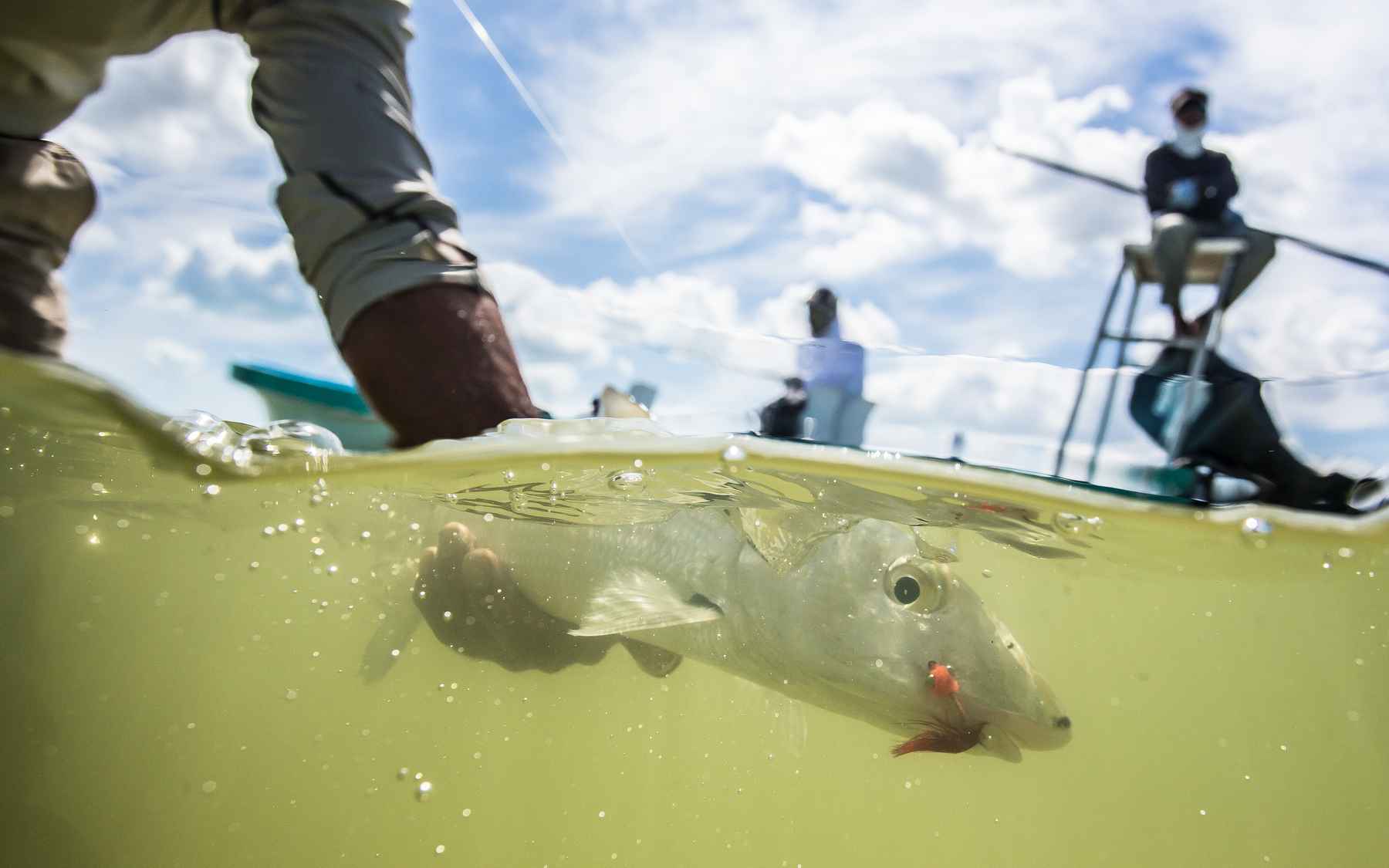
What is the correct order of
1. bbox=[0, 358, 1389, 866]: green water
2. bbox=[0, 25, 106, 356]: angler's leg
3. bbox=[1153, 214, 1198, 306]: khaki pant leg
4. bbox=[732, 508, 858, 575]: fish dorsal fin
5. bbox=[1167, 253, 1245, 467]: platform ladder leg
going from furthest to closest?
bbox=[1153, 214, 1198, 306]: khaki pant leg < bbox=[1167, 253, 1245, 467]: platform ladder leg < bbox=[732, 508, 858, 575]: fish dorsal fin < bbox=[0, 25, 106, 356]: angler's leg < bbox=[0, 358, 1389, 866]: green water

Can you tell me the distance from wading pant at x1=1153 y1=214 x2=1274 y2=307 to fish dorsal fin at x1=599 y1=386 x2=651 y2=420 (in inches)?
122

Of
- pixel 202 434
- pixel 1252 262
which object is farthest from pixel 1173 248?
pixel 202 434

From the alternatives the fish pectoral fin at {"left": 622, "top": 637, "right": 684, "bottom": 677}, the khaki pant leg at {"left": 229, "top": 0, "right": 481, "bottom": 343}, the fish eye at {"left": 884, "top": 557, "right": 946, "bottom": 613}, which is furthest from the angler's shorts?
the fish eye at {"left": 884, "top": 557, "right": 946, "bottom": 613}

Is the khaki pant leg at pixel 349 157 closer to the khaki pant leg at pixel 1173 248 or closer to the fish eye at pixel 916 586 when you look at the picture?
the fish eye at pixel 916 586

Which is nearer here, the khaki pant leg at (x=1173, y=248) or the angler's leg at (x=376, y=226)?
the angler's leg at (x=376, y=226)

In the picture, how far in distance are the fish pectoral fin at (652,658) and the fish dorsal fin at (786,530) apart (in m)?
0.34

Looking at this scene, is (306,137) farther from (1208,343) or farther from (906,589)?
(1208,343)

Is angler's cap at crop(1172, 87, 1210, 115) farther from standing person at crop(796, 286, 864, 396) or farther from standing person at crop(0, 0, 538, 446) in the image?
standing person at crop(0, 0, 538, 446)

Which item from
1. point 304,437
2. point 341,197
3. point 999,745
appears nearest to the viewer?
point 341,197

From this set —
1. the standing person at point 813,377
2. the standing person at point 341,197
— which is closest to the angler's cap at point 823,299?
the standing person at point 813,377

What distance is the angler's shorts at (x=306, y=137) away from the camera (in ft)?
5.07

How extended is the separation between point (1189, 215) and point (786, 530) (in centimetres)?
320

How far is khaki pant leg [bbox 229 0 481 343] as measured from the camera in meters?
1.54

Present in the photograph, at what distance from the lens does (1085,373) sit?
328 cm
